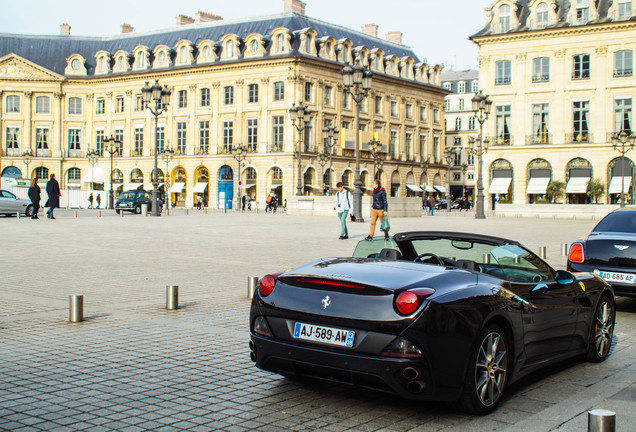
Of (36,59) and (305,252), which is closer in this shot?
(305,252)

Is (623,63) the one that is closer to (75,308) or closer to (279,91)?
(279,91)

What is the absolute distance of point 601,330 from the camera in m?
7.12

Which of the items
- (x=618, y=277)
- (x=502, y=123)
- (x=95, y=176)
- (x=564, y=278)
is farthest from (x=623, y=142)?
(x=95, y=176)

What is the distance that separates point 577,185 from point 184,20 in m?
47.6

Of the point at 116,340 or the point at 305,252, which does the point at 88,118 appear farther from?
the point at 116,340

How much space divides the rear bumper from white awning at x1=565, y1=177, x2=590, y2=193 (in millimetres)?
54522

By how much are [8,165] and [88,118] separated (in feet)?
32.0

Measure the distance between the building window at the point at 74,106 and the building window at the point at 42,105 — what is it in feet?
7.49

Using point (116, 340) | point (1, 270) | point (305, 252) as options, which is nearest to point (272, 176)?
point (305, 252)

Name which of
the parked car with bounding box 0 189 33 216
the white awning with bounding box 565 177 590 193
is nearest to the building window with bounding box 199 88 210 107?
the white awning with bounding box 565 177 590 193

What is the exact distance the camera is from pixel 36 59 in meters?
82.6

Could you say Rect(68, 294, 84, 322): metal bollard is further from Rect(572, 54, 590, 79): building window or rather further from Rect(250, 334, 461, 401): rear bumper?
Rect(572, 54, 590, 79): building window

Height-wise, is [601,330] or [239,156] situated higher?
[239,156]

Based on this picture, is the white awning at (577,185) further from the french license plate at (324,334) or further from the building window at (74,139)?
the french license plate at (324,334)
